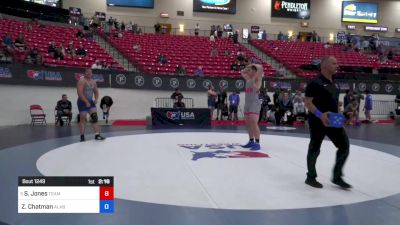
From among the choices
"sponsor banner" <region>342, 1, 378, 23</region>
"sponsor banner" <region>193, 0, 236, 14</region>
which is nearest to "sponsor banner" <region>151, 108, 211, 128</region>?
"sponsor banner" <region>193, 0, 236, 14</region>

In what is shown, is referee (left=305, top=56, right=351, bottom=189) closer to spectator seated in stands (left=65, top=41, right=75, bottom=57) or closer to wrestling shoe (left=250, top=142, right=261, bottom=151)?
wrestling shoe (left=250, top=142, right=261, bottom=151)

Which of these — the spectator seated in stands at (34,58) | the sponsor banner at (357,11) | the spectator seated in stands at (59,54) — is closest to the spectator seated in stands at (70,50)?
the spectator seated in stands at (59,54)

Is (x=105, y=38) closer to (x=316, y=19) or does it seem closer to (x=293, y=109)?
(x=293, y=109)

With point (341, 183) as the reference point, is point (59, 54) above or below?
above

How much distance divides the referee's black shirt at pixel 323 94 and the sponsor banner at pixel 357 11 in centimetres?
3133

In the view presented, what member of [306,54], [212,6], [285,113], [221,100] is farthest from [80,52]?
[212,6]

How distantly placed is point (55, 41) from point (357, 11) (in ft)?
85.0

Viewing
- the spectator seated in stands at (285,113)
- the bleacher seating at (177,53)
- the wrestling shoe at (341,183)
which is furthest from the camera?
the bleacher seating at (177,53)

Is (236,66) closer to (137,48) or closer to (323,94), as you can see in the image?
(137,48)

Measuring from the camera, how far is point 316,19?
3197 centimetres

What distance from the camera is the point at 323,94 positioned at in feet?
13.3

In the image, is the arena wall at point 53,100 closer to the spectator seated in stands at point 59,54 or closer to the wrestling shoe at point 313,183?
the spectator seated in stands at point 59,54

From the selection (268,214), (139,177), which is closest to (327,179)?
(268,214)
